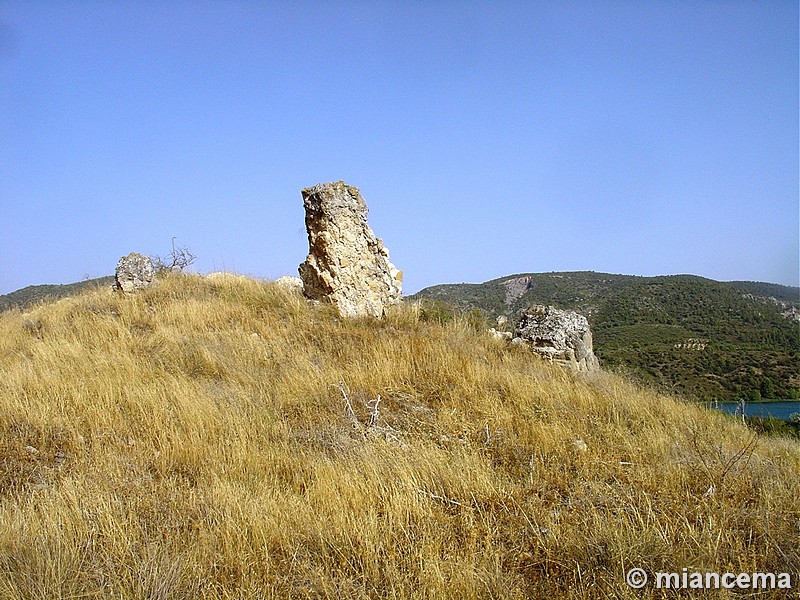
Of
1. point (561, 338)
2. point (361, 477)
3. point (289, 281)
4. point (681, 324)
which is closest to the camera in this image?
point (361, 477)

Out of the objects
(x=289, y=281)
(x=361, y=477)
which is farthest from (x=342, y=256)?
(x=361, y=477)

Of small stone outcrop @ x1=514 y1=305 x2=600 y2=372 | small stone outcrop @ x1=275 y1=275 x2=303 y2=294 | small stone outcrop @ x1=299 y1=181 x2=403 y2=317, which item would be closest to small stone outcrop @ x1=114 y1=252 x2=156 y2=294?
small stone outcrop @ x1=275 y1=275 x2=303 y2=294

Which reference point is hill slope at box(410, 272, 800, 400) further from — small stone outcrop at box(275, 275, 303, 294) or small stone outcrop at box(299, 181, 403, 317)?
small stone outcrop at box(275, 275, 303, 294)

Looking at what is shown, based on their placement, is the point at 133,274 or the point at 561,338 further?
the point at 133,274

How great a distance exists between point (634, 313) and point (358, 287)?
87.3 ft

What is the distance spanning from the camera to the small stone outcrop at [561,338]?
6.79 m

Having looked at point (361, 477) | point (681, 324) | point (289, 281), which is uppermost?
point (289, 281)

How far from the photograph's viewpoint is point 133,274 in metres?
9.65

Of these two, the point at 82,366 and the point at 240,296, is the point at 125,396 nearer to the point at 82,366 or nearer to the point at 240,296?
the point at 82,366

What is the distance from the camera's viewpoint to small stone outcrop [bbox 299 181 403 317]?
Result: 828 cm

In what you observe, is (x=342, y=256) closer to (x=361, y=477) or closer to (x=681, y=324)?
(x=361, y=477)

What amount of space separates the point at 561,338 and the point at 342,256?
390 centimetres

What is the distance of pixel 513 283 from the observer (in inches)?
1791

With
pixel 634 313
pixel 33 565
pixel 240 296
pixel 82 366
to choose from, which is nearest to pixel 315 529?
pixel 33 565
